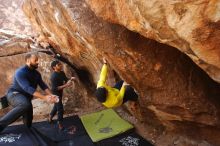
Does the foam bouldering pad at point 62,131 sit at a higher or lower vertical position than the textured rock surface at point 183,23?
lower

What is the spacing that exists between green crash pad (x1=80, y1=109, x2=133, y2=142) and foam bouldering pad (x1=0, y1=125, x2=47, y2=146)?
3.80ft

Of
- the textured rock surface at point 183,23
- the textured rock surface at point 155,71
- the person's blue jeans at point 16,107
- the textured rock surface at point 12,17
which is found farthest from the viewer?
the textured rock surface at point 12,17

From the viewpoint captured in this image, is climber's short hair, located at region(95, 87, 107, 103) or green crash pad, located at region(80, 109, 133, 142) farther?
green crash pad, located at region(80, 109, 133, 142)

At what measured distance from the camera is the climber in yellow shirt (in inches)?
218

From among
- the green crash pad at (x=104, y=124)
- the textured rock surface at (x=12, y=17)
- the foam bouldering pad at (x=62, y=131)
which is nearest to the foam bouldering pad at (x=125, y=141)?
the green crash pad at (x=104, y=124)

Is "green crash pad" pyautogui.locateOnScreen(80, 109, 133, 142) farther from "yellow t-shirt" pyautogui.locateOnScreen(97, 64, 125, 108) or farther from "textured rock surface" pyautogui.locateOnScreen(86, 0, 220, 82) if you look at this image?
"textured rock surface" pyautogui.locateOnScreen(86, 0, 220, 82)

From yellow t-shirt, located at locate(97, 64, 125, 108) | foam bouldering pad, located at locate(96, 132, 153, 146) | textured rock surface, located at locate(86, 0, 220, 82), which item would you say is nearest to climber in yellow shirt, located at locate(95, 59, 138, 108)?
yellow t-shirt, located at locate(97, 64, 125, 108)

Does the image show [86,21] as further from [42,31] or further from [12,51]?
[12,51]

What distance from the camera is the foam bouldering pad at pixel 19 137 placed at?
21.1 ft

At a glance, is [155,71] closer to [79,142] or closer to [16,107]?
[79,142]

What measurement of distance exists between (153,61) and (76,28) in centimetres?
150

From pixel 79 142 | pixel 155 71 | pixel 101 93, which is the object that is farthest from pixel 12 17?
pixel 155 71

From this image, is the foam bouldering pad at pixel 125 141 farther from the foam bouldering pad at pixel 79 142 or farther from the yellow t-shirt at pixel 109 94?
the yellow t-shirt at pixel 109 94

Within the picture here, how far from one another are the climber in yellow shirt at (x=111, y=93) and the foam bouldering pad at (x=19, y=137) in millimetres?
1671
